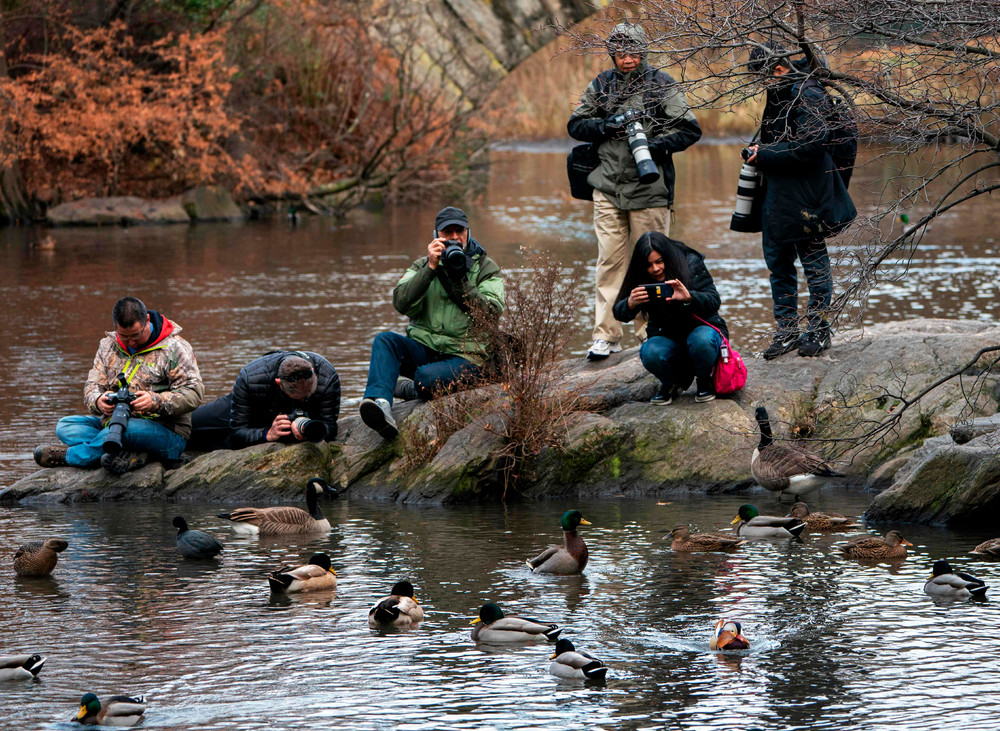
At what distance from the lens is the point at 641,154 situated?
12164 mm

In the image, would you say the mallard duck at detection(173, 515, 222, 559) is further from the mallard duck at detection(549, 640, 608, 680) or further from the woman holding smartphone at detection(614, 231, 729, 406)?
the woman holding smartphone at detection(614, 231, 729, 406)

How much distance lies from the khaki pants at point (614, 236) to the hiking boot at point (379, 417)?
7.06 ft

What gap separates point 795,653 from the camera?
7.59 meters

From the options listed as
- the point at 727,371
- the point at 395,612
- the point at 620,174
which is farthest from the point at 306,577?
the point at 620,174

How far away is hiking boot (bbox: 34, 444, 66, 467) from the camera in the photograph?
12.0 m

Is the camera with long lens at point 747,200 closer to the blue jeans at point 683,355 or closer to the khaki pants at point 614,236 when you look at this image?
the khaki pants at point 614,236

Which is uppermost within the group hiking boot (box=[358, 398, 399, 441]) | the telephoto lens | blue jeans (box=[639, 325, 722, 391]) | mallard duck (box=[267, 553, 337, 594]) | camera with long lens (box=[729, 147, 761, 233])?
the telephoto lens

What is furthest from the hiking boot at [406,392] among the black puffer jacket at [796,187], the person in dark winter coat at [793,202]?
the black puffer jacket at [796,187]

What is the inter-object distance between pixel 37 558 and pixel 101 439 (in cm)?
255

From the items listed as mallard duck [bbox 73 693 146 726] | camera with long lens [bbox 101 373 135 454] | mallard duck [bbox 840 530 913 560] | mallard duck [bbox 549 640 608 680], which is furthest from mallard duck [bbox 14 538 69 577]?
mallard duck [bbox 840 530 913 560]

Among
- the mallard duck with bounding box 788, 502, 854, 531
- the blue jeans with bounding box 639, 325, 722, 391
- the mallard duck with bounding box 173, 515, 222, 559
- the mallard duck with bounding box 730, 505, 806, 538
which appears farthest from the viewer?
the blue jeans with bounding box 639, 325, 722, 391

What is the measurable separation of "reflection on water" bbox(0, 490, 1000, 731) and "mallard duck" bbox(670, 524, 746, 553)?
9 cm

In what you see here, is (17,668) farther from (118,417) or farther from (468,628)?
(118,417)

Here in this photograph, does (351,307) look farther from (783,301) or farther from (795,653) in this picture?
(795,653)
